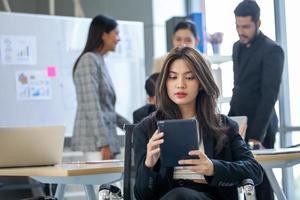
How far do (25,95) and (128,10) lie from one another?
1.55 metres

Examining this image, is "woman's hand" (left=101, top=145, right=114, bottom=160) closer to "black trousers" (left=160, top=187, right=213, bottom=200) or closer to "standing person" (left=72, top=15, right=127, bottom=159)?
"standing person" (left=72, top=15, right=127, bottom=159)

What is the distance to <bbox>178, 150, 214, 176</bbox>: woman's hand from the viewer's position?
187 centimetres

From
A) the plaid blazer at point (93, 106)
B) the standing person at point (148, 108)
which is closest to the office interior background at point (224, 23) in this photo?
the standing person at point (148, 108)

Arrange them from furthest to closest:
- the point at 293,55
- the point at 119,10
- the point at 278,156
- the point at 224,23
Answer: the point at 119,10
the point at 224,23
the point at 293,55
the point at 278,156

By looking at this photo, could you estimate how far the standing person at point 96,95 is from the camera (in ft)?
12.1

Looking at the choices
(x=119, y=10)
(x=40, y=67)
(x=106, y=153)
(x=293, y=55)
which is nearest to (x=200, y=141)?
(x=106, y=153)

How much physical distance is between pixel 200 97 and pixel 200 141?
18cm

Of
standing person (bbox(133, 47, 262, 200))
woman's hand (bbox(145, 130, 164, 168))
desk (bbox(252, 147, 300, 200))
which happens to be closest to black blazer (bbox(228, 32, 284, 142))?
desk (bbox(252, 147, 300, 200))

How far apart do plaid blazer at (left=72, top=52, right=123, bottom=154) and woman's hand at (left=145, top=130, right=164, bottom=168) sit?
174 centimetres

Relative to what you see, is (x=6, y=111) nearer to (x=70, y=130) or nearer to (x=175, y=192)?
(x=70, y=130)

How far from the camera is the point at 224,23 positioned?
5195 millimetres

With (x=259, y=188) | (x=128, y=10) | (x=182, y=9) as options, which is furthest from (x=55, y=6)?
(x=259, y=188)

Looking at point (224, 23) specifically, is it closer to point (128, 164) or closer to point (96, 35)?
point (96, 35)

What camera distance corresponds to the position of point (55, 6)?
5.76 m
